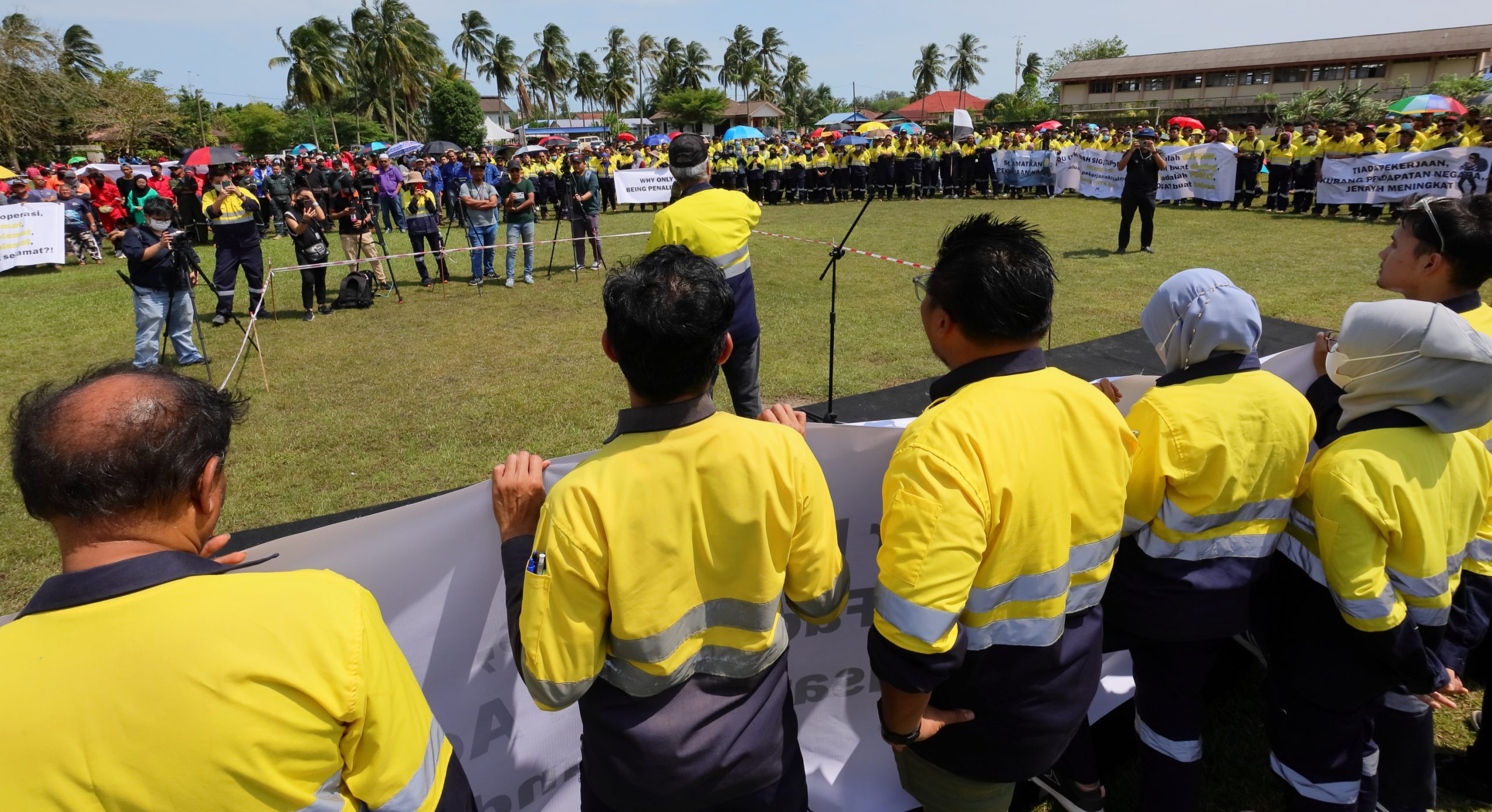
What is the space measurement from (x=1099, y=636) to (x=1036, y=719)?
0.85 feet

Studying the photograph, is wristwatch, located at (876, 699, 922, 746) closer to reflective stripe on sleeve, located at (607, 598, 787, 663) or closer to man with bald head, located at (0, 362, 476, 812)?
reflective stripe on sleeve, located at (607, 598, 787, 663)

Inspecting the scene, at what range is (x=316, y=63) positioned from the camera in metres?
61.0

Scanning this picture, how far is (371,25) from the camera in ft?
196

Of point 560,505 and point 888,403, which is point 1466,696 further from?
point 560,505

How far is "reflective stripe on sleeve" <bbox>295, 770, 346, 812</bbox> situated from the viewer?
3.68ft

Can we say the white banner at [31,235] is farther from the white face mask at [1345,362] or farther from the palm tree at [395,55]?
the palm tree at [395,55]

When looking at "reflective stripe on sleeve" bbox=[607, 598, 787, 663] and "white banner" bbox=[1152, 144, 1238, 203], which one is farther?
"white banner" bbox=[1152, 144, 1238, 203]

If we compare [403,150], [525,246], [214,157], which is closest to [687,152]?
[525,246]

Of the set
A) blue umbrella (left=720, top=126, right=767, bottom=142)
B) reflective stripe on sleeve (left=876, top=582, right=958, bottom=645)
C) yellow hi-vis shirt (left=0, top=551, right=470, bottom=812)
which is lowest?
reflective stripe on sleeve (left=876, top=582, right=958, bottom=645)

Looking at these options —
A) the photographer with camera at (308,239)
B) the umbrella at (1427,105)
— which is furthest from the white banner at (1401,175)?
the photographer with camera at (308,239)

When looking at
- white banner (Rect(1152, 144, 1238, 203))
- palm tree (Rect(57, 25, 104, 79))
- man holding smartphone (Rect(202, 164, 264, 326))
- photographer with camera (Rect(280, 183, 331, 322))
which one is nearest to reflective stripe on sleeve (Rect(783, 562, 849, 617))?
man holding smartphone (Rect(202, 164, 264, 326))

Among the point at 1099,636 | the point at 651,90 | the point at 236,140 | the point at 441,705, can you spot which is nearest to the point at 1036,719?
the point at 1099,636

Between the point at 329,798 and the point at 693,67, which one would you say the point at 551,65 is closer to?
the point at 693,67

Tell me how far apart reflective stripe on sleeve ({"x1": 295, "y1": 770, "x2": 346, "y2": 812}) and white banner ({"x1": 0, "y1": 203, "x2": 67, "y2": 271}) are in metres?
18.5
